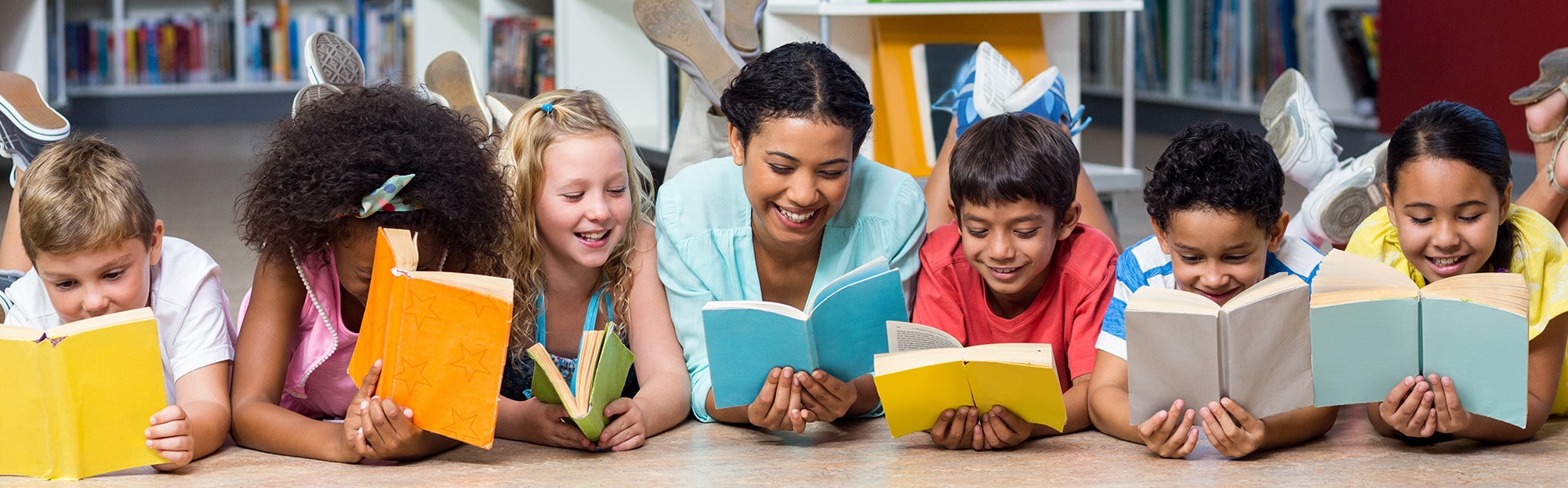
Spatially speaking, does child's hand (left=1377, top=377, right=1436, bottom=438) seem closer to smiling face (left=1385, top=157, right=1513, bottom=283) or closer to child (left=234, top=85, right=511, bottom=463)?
smiling face (left=1385, top=157, right=1513, bottom=283)

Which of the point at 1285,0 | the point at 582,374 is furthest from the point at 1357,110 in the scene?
the point at 582,374

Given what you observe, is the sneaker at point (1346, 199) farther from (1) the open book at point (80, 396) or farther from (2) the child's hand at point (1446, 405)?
(1) the open book at point (80, 396)

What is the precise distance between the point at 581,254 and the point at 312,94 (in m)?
0.49

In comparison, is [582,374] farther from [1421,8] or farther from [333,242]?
[1421,8]

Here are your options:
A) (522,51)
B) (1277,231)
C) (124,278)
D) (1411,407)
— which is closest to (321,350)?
(124,278)

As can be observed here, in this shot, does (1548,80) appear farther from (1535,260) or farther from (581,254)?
(581,254)

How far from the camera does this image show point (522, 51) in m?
4.10

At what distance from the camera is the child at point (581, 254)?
1.73m

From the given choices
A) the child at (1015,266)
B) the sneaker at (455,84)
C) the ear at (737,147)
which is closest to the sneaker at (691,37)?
the sneaker at (455,84)

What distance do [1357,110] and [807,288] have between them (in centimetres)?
370

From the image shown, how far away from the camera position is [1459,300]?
4.55 feet

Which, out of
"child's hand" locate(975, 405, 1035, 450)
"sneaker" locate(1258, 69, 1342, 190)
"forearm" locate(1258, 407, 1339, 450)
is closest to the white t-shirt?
"child's hand" locate(975, 405, 1035, 450)

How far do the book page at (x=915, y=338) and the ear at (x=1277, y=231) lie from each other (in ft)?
1.33

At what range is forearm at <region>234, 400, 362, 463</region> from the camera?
1.53 metres
